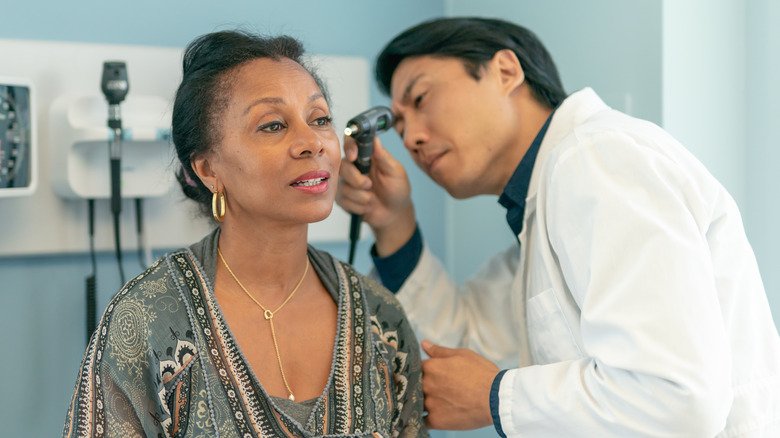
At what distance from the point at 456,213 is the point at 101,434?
112 centimetres

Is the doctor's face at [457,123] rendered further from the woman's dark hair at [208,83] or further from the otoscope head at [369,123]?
the woman's dark hair at [208,83]

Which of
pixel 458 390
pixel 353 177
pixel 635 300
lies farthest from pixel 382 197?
pixel 635 300

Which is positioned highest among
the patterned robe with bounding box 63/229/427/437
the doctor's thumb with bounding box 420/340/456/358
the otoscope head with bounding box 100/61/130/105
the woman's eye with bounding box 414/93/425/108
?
the otoscope head with bounding box 100/61/130/105

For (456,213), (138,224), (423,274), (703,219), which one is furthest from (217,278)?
(456,213)

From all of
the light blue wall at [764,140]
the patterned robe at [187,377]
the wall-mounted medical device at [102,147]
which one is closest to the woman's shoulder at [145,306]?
the patterned robe at [187,377]

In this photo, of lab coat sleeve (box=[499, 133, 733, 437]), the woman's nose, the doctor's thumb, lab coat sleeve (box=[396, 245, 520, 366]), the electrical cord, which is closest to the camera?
lab coat sleeve (box=[499, 133, 733, 437])

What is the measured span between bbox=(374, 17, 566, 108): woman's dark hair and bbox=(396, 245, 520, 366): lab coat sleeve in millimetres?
348

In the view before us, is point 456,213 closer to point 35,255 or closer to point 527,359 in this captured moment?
point 527,359

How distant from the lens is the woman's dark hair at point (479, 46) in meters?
1.58

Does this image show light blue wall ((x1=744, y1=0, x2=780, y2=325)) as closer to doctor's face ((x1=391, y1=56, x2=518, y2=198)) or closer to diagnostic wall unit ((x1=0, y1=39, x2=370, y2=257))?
doctor's face ((x1=391, y1=56, x2=518, y2=198))

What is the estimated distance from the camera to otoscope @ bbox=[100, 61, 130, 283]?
1527mm

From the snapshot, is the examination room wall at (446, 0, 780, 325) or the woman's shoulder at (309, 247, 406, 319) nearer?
the woman's shoulder at (309, 247, 406, 319)

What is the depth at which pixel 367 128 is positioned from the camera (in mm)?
1566

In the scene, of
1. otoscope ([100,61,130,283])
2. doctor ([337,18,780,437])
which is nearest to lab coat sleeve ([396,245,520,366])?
doctor ([337,18,780,437])
